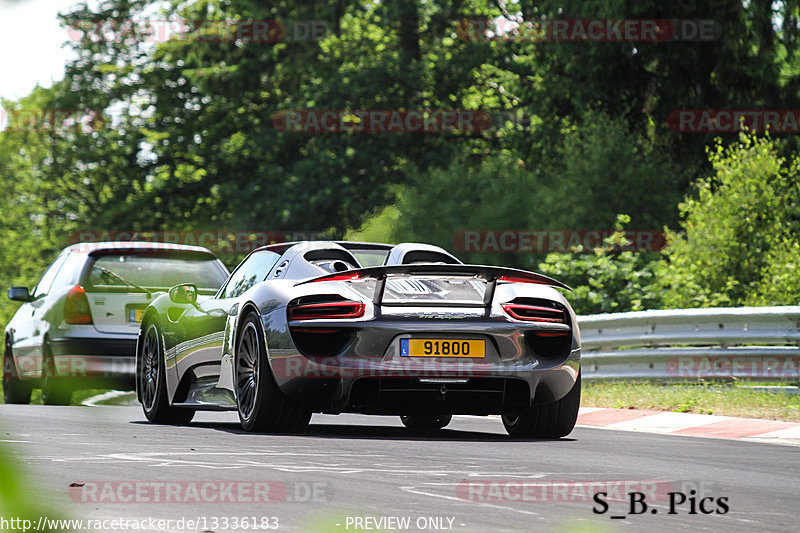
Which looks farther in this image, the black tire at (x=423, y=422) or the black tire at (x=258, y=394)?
the black tire at (x=423, y=422)

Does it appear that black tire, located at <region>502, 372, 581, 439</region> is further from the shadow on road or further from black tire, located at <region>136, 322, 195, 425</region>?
black tire, located at <region>136, 322, 195, 425</region>

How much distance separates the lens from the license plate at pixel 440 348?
764cm

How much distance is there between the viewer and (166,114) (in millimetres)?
37594

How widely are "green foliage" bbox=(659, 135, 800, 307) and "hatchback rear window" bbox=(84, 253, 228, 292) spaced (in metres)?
7.85

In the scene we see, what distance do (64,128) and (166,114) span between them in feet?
10.1

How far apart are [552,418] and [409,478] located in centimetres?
285

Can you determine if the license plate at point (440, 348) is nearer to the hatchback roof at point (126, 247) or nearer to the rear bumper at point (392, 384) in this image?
the rear bumper at point (392, 384)

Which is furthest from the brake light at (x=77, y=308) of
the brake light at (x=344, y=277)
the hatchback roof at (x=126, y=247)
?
the brake light at (x=344, y=277)

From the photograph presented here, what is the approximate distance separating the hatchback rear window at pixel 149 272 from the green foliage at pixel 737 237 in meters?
7.85

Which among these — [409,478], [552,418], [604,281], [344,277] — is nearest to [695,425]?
[552,418]

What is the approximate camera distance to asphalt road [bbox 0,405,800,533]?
15.1 ft

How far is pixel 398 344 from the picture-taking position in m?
7.63

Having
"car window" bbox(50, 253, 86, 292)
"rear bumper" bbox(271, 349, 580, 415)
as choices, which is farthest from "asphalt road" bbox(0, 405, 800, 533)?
"car window" bbox(50, 253, 86, 292)

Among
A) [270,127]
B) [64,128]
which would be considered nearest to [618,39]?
[270,127]
